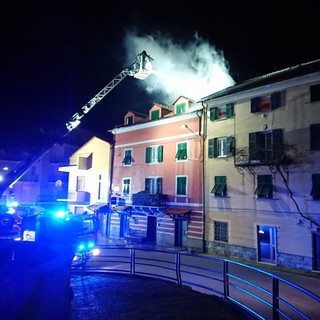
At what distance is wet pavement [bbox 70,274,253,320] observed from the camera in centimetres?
674

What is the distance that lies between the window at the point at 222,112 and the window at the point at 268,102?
173cm

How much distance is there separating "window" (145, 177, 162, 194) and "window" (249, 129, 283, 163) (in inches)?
365

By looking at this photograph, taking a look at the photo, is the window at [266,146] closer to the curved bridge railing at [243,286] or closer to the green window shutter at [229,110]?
the green window shutter at [229,110]

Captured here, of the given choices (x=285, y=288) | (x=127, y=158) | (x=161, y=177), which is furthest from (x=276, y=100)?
(x=127, y=158)

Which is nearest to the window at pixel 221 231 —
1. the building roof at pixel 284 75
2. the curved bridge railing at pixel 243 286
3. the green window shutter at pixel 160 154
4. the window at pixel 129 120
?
the curved bridge railing at pixel 243 286

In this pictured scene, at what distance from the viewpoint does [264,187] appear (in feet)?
61.5

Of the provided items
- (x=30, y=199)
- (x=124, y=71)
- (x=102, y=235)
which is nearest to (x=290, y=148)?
(x=124, y=71)

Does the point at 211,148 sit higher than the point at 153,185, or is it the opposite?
the point at 211,148

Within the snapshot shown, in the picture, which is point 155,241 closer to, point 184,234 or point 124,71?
point 184,234

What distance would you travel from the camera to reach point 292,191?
17.6m

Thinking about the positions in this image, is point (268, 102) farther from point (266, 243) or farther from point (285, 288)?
point (285, 288)

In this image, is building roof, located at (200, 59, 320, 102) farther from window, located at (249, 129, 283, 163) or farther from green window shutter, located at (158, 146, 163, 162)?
green window shutter, located at (158, 146, 163, 162)

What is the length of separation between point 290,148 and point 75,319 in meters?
15.8

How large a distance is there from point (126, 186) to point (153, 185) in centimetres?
369
